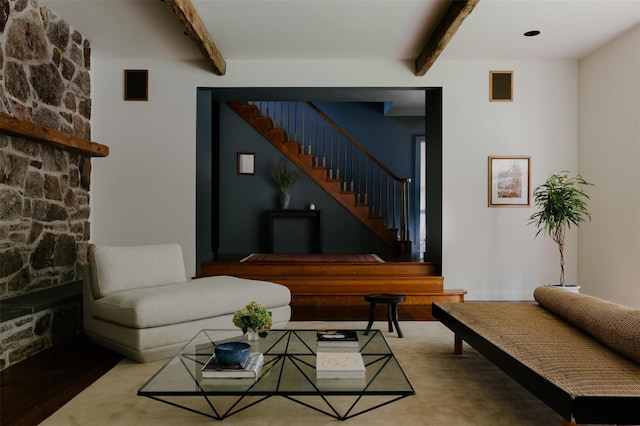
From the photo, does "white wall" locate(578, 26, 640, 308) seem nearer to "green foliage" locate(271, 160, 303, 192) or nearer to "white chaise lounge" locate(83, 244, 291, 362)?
"white chaise lounge" locate(83, 244, 291, 362)

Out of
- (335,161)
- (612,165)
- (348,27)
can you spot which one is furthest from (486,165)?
(335,161)

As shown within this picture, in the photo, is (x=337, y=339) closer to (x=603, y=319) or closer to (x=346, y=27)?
(x=603, y=319)

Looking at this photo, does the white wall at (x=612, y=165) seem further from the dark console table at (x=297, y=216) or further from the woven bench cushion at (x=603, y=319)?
the dark console table at (x=297, y=216)

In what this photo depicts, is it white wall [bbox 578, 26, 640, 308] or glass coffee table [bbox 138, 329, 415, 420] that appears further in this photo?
white wall [bbox 578, 26, 640, 308]

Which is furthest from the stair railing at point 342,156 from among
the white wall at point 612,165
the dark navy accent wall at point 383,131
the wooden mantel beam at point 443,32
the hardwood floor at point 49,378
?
Answer: the hardwood floor at point 49,378

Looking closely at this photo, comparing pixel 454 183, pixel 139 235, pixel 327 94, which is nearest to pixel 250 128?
pixel 327 94

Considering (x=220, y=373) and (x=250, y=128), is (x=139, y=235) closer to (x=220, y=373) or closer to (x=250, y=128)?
(x=250, y=128)

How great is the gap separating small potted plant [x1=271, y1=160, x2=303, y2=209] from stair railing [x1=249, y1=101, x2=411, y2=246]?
65 cm

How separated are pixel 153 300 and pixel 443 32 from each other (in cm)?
372

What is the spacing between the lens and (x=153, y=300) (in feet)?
11.2

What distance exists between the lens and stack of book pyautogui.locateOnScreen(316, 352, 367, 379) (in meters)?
2.28

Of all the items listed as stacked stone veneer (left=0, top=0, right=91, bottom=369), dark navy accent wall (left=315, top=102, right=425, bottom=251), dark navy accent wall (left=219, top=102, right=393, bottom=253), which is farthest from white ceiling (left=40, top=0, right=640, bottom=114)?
dark navy accent wall (left=315, top=102, right=425, bottom=251)

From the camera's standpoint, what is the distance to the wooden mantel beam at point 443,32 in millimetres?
4246

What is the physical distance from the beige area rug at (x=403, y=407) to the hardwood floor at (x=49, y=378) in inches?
4.2
